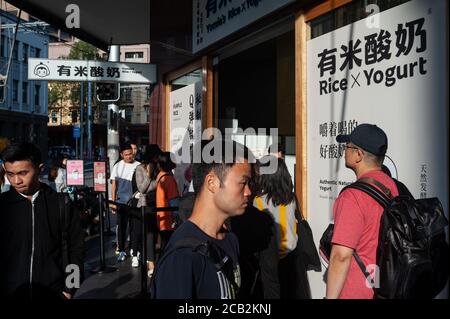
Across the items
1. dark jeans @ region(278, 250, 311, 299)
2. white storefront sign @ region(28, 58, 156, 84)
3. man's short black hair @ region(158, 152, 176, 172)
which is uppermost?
white storefront sign @ region(28, 58, 156, 84)

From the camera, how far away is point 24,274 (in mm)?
3119

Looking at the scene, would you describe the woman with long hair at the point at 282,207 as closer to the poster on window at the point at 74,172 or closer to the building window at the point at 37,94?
the poster on window at the point at 74,172

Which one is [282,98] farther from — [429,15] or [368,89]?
[429,15]

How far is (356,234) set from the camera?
2.73m

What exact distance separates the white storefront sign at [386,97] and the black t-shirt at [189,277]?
203 centimetres

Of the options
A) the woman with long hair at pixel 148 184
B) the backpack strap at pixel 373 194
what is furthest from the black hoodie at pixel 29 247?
the woman with long hair at pixel 148 184

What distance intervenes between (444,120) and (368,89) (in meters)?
0.89

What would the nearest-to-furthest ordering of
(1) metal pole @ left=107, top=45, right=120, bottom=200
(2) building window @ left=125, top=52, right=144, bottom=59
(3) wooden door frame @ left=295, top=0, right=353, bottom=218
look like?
(3) wooden door frame @ left=295, top=0, right=353, bottom=218, (1) metal pole @ left=107, top=45, right=120, bottom=200, (2) building window @ left=125, top=52, right=144, bottom=59

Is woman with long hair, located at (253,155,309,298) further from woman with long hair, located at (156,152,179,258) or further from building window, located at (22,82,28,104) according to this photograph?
building window, located at (22,82,28,104)

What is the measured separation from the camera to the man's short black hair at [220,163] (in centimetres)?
219

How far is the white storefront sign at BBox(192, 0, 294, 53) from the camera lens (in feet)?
18.4

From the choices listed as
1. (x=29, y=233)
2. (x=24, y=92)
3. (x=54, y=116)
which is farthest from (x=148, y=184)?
(x=54, y=116)

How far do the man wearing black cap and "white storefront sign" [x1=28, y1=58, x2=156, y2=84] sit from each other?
7284 millimetres

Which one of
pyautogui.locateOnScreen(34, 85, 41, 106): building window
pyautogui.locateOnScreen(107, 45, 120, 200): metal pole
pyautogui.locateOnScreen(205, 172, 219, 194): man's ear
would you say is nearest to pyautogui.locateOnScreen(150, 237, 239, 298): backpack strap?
pyautogui.locateOnScreen(205, 172, 219, 194): man's ear
